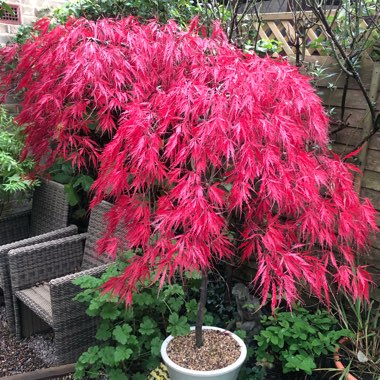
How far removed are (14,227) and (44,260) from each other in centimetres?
76

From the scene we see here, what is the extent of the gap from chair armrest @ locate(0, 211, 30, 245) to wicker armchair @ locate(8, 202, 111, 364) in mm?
687

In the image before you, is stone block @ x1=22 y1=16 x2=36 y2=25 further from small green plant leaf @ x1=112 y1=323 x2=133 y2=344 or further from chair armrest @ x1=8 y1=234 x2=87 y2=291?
small green plant leaf @ x1=112 y1=323 x2=133 y2=344

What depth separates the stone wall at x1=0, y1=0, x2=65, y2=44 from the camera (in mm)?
3248

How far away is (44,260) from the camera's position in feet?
8.21

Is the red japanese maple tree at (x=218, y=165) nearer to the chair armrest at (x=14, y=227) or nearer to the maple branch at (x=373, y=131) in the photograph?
the maple branch at (x=373, y=131)

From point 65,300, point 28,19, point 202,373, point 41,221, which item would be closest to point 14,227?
point 41,221

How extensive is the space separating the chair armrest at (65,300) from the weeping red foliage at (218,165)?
0.94ft

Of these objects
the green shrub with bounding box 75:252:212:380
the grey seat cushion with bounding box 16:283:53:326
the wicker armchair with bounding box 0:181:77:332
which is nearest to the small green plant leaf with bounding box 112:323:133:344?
the green shrub with bounding box 75:252:212:380

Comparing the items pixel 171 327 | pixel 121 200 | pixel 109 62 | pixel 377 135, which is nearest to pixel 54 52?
pixel 109 62

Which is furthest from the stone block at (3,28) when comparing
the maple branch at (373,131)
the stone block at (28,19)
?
the maple branch at (373,131)

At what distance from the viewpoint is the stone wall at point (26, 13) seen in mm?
3248

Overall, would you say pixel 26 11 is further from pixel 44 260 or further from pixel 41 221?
pixel 44 260

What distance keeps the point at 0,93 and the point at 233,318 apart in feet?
7.70

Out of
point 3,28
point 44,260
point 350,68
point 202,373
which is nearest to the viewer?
point 202,373
